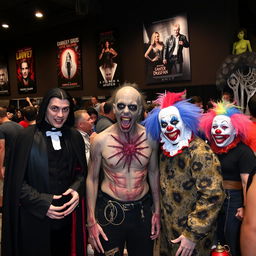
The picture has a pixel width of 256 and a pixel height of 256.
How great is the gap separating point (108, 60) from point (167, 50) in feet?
6.75

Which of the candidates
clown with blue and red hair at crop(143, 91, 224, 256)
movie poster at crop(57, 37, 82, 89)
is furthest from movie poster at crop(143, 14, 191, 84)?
clown with blue and red hair at crop(143, 91, 224, 256)

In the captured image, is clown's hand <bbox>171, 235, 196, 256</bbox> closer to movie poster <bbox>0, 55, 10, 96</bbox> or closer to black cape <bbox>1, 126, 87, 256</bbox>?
black cape <bbox>1, 126, 87, 256</bbox>

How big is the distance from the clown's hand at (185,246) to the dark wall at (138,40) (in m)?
5.75

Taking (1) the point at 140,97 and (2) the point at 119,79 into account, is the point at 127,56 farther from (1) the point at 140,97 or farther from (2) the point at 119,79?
(1) the point at 140,97

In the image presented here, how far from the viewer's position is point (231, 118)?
2576 mm

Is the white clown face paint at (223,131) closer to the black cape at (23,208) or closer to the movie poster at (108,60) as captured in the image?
the black cape at (23,208)

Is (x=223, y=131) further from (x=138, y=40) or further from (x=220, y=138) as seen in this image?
(x=138, y=40)

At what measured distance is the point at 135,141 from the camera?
2344 mm

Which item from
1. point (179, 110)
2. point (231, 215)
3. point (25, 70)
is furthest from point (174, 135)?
point (25, 70)

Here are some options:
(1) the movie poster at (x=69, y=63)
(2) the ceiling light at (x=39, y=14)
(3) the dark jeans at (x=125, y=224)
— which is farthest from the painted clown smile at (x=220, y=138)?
(2) the ceiling light at (x=39, y=14)

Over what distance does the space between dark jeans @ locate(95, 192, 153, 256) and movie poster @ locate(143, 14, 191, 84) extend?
19.0 ft

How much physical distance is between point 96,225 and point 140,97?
1.00m

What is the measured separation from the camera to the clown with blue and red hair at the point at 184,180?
186 centimetres

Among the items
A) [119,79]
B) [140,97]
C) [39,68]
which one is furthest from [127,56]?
[140,97]
